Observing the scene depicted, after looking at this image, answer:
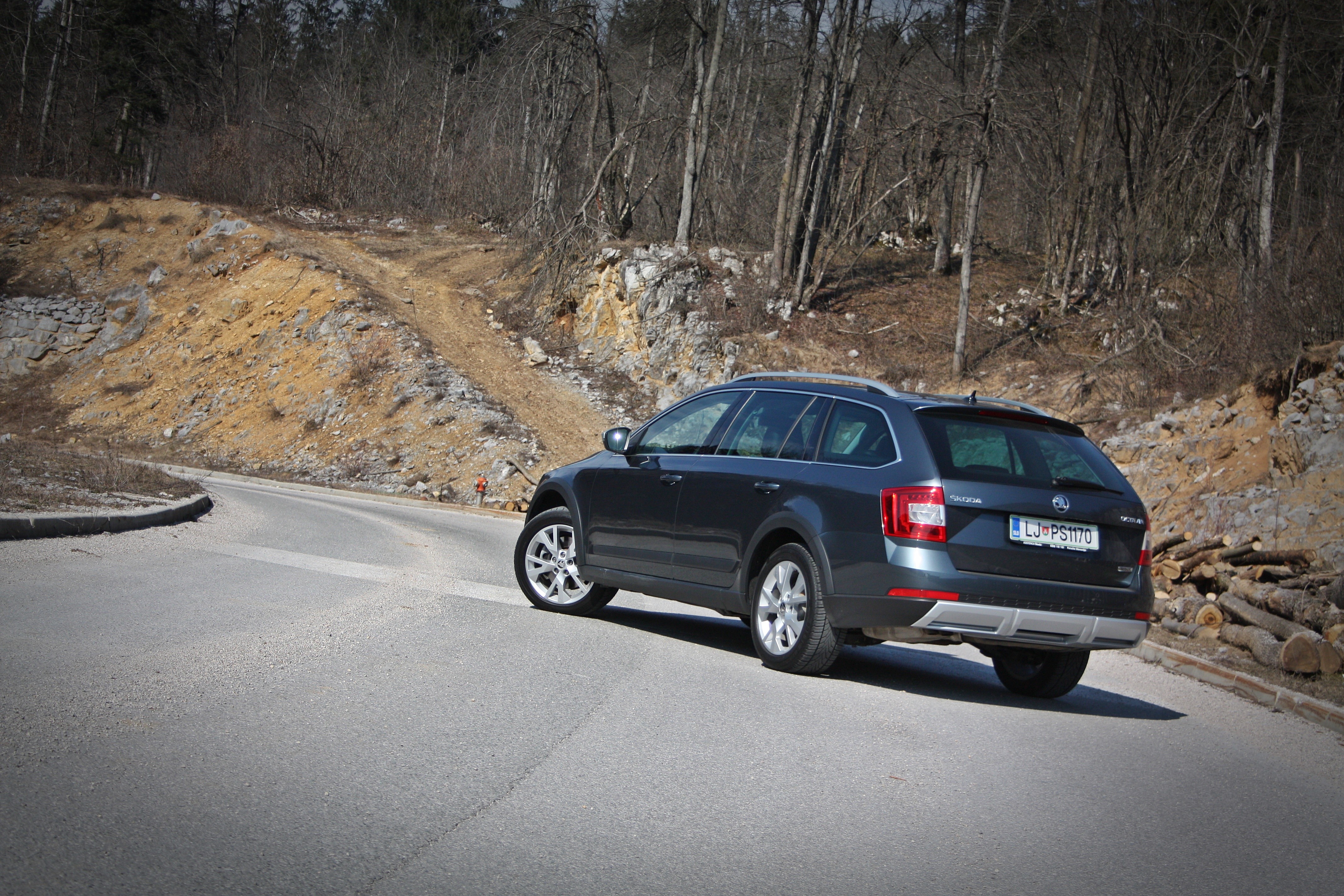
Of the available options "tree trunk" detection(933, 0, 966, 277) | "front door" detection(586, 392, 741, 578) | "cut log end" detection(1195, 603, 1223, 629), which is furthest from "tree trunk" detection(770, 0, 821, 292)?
"front door" detection(586, 392, 741, 578)

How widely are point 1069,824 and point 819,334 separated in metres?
26.5

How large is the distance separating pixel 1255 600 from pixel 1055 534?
5.10m

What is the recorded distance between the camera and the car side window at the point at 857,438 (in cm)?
659

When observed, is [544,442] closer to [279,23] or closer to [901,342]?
[901,342]

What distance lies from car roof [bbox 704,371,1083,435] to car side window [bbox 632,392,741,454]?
0.37 m

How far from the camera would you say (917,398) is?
6.89 m

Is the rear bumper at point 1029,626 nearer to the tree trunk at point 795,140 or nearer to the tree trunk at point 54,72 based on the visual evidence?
the tree trunk at point 795,140

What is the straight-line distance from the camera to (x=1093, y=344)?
26.8 metres

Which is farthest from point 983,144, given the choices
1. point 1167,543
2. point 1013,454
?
point 1013,454

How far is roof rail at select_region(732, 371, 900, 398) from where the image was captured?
6996 mm

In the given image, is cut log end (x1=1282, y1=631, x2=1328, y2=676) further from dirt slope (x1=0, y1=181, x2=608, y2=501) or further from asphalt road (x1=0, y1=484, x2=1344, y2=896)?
dirt slope (x1=0, y1=181, x2=608, y2=501)

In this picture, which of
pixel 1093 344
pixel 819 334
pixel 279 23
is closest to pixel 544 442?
pixel 819 334

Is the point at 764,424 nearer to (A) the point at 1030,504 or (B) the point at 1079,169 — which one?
(A) the point at 1030,504

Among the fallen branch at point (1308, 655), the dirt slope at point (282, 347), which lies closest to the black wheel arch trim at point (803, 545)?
the fallen branch at point (1308, 655)
